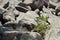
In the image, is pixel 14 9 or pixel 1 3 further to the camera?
pixel 1 3

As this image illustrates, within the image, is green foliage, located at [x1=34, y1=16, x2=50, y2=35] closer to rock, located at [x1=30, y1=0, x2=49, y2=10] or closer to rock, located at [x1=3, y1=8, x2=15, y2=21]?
rock, located at [x1=3, y1=8, x2=15, y2=21]

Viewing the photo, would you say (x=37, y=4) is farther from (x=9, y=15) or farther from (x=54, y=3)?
(x=9, y=15)

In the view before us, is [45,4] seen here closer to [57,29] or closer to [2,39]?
[57,29]

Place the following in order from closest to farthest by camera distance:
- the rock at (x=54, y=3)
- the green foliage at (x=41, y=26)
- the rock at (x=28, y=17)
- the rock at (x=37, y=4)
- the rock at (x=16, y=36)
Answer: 1. the rock at (x=16, y=36)
2. the green foliage at (x=41, y=26)
3. the rock at (x=28, y=17)
4. the rock at (x=37, y=4)
5. the rock at (x=54, y=3)

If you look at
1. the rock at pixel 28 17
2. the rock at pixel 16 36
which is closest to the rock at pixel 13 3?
the rock at pixel 28 17

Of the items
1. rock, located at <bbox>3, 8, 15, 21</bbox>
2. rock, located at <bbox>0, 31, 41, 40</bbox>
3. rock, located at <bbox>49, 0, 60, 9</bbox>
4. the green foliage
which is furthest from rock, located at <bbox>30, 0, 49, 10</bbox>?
rock, located at <bbox>0, 31, 41, 40</bbox>

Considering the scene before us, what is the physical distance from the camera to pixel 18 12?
6.73 meters

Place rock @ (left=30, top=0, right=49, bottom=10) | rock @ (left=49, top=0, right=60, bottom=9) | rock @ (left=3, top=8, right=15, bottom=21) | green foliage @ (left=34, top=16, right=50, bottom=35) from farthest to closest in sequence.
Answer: rock @ (left=49, top=0, right=60, bottom=9) < rock @ (left=30, top=0, right=49, bottom=10) < rock @ (left=3, top=8, right=15, bottom=21) < green foliage @ (left=34, top=16, right=50, bottom=35)

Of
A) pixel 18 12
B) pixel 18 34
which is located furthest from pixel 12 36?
pixel 18 12

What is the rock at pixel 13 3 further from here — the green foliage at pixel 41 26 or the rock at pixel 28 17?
the green foliage at pixel 41 26

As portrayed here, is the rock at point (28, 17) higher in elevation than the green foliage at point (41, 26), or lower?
higher

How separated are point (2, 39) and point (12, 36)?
10.9 inches

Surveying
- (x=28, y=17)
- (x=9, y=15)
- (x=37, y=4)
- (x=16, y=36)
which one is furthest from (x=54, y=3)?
(x=16, y=36)

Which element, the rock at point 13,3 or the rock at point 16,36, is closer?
the rock at point 16,36
